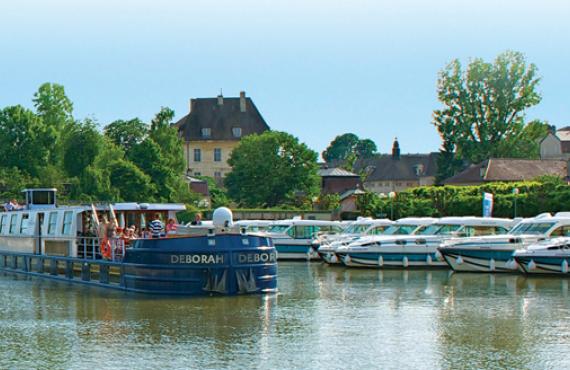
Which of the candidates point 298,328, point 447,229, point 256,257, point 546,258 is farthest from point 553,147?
point 298,328

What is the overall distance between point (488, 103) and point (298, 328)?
7624 cm

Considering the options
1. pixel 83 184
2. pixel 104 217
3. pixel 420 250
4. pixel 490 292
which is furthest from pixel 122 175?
pixel 490 292

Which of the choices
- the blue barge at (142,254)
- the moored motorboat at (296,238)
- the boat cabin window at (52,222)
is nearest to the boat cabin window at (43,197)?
the blue barge at (142,254)

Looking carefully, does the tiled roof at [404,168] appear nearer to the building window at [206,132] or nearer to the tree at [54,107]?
the building window at [206,132]

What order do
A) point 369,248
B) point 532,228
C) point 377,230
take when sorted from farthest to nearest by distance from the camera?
point 377,230 → point 369,248 → point 532,228

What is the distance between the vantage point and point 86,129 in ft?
311

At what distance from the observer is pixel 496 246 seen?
143ft

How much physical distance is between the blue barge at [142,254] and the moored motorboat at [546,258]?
12040 millimetres

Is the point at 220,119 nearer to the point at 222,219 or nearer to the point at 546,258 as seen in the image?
the point at 546,258

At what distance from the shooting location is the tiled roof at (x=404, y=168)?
15525 cm

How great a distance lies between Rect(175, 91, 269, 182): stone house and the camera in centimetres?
13525

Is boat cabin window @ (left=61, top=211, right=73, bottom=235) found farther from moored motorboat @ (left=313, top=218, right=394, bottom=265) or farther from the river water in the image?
moored motorboat @ (left=313, top=218, right=394, bottom=265)

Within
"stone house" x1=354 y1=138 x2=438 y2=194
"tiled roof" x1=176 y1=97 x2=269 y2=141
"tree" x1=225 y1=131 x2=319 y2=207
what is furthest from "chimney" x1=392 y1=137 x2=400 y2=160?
"tree" x1=225 y1=131 x2=319 y2=207

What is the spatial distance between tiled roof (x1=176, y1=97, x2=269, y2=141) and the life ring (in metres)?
98.1
